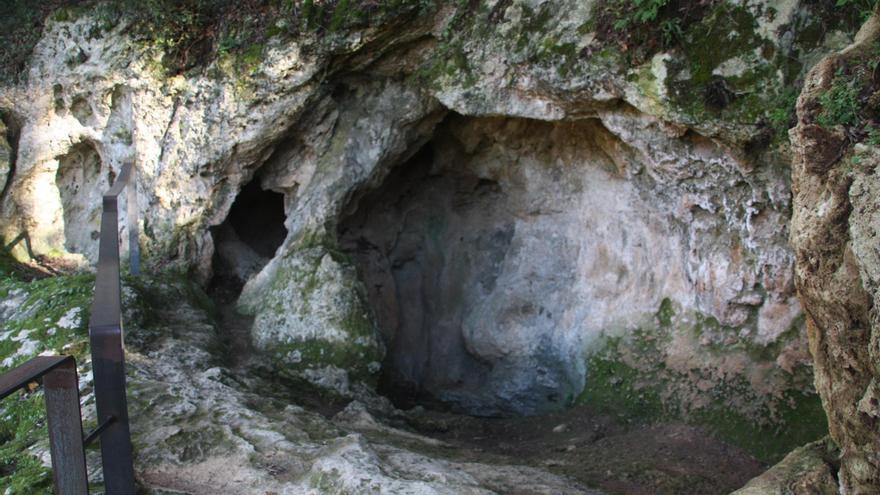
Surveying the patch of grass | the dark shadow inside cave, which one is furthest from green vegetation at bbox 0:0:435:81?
the dark shadow inside cave

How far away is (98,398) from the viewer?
2830mm

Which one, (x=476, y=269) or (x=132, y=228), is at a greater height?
(x=132, y=228)

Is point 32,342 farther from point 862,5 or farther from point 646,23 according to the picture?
point 862,5

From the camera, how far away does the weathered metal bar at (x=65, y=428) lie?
96.3 inches

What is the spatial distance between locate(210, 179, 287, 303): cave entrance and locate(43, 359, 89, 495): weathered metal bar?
527 centimetres

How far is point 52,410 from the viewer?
2461 mm

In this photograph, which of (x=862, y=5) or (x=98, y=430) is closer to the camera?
(x=98, y=430)

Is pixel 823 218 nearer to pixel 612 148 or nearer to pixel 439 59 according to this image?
pixel 612 148

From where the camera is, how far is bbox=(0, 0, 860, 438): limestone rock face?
5.52 m

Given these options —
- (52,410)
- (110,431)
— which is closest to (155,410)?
(110,431)

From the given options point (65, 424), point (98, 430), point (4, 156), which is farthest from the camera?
point (4, 156)

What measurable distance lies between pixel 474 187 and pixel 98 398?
6225mm

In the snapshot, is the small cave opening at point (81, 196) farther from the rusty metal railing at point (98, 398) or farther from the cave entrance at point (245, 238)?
the rusty metal railing at point (98, 398)

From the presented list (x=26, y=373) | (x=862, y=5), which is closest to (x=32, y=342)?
(x=26, y=373)
